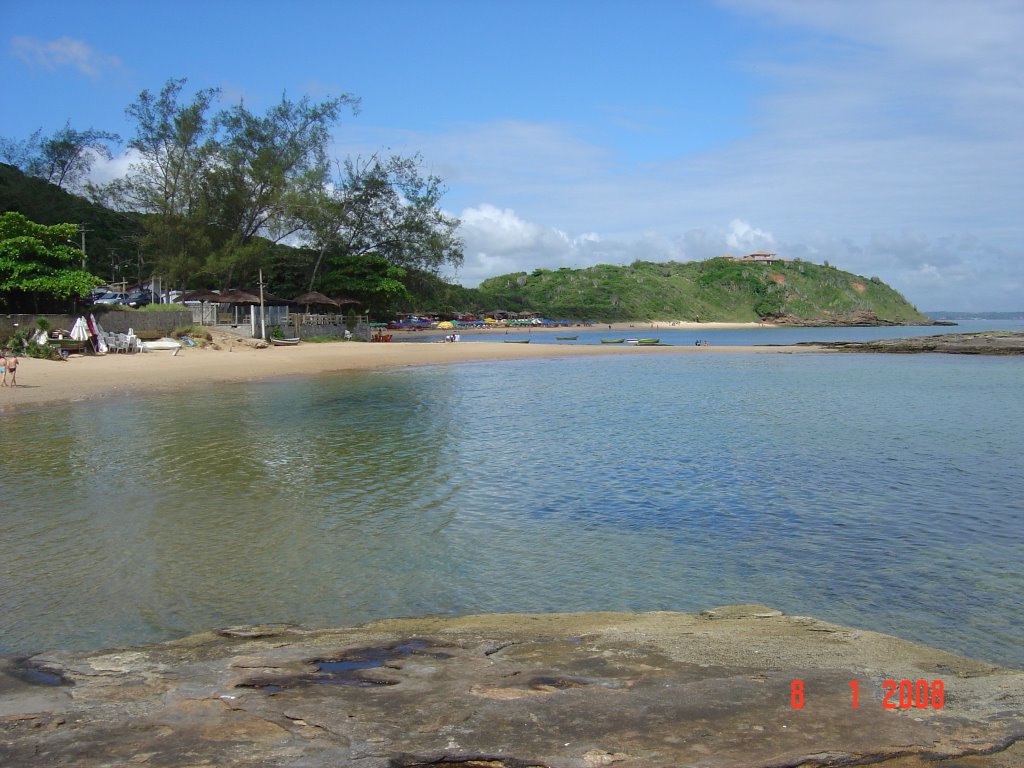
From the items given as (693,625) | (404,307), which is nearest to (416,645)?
(693,625)

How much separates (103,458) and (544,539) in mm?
8569

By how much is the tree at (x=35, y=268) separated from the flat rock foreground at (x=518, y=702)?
2767cm

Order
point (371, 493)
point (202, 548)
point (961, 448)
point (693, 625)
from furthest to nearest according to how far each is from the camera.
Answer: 1. point (961, 448)
2. point (371, 493)
3. point (202, 548)
4. point (693, 625)

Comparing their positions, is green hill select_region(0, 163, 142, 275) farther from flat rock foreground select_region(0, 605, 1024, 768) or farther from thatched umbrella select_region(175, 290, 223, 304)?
flat rock foreground select_region(0, 605, 1024, 768)

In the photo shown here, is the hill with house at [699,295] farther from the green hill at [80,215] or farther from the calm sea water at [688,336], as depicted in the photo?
the green hill at [80,215]

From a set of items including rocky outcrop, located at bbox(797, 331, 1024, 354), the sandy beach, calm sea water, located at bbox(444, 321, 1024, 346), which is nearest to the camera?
the sandy beach

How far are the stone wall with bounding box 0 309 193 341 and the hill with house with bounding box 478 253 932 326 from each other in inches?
3303

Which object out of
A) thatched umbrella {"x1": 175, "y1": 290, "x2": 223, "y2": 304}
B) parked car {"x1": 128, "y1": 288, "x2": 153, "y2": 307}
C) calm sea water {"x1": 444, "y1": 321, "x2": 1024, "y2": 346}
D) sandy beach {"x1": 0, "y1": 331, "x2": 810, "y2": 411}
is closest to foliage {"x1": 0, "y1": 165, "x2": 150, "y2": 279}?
parked car {"x1": 128, "y1": 288, "x2": 153, "y2": 307}

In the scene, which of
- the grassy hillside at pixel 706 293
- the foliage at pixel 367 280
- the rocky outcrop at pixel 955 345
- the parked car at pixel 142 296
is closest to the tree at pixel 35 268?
the parked car at pixel 142 296

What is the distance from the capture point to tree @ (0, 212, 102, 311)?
28.1 metres

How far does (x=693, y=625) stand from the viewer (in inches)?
Answer: 225

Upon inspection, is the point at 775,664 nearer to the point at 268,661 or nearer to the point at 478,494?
the point at 268,661
